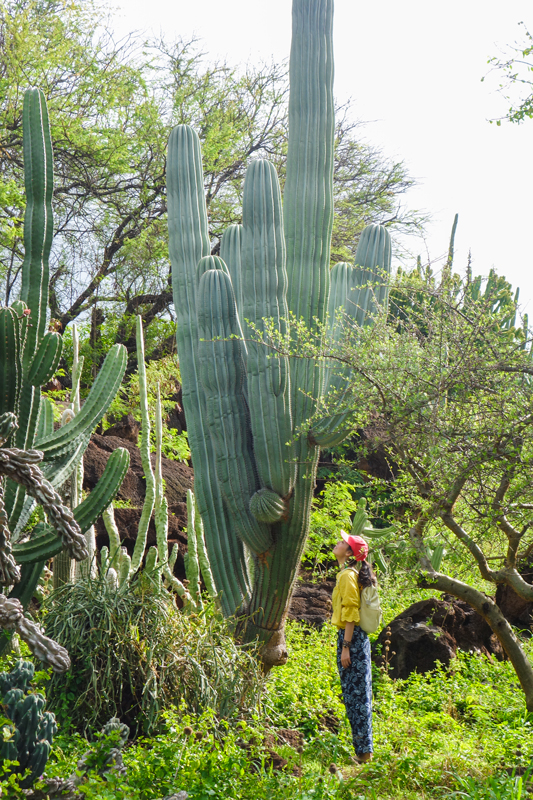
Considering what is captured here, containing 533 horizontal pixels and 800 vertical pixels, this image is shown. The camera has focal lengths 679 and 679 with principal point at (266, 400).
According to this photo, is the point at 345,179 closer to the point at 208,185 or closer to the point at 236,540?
the point at 208,185

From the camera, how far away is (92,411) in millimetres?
4090

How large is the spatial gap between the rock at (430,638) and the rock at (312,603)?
1.01 metres

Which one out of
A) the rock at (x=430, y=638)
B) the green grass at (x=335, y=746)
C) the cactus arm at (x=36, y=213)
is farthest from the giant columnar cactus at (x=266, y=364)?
the cactus arm at (x=36, y=213)

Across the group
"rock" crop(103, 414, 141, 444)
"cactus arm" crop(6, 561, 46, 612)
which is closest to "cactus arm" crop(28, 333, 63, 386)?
"cactus arm" crop(6, 561, 46, 612)

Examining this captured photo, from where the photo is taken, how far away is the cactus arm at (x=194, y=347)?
5.41 meters

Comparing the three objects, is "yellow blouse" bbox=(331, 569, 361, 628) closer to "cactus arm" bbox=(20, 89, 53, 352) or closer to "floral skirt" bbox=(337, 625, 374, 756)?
"floral skirt" bbox=(337, 625, 374, 756)

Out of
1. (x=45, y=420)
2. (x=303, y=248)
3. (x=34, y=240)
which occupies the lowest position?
(x=45, y=420)

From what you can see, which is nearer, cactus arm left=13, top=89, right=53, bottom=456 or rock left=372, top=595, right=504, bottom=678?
cactus arm left=13, top=89, right=53, bottom=456

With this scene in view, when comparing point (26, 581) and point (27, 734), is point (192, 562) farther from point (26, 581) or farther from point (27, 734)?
point (27, 734)

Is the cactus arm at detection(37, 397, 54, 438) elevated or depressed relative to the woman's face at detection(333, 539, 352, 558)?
elevated

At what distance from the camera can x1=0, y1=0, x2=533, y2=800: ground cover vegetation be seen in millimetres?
3100

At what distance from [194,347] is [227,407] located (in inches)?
27.8

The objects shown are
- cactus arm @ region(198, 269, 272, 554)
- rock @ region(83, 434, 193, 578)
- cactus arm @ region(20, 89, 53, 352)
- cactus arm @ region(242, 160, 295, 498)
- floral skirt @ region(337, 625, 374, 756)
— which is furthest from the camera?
rock @ region(83, 434, 193, 578)

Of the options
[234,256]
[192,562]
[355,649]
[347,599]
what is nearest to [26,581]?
[347,599]
